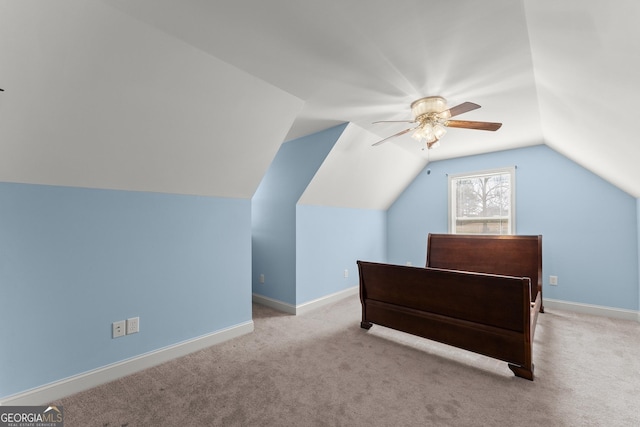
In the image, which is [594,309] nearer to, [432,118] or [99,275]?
[432,118]

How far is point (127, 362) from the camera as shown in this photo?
2.15 metres

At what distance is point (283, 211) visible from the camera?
3834mm

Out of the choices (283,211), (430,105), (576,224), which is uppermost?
(430,105)

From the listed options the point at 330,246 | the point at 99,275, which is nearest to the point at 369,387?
the point at 99,275

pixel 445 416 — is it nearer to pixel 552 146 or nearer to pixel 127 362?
pixel 127 362

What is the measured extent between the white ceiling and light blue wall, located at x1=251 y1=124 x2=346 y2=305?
28.5 inches

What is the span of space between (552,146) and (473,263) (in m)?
2.00

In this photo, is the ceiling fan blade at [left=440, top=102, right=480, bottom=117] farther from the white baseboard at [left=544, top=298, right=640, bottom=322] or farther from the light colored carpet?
the white baseboard at [left=544, top=298, right=640, bottom=322]

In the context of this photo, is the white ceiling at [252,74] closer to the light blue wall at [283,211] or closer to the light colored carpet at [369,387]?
the light blue wall at [283,211]

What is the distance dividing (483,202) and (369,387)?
Result: 380 centimetres

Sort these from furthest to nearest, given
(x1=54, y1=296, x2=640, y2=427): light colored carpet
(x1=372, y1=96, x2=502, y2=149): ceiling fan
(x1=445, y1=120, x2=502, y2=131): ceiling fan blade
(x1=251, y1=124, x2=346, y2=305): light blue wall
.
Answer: (x1=251, y1=124, x2=346, y2=305): light blue wall, (x1=372, y1=96, x2=502, y2=149): ceiling fan, (x1=445, y1=120, x2=502, y2=131): ceiling fan blade, (x1=54, y1=296, x2=640, y2=427): light colored carpet

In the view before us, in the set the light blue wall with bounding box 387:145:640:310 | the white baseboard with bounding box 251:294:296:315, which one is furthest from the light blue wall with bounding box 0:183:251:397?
the light blue wall with bounding box 387:145:640:310

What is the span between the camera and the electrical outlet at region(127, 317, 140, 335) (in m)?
2.20

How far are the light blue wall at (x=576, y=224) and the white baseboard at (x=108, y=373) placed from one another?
451 centimetres
